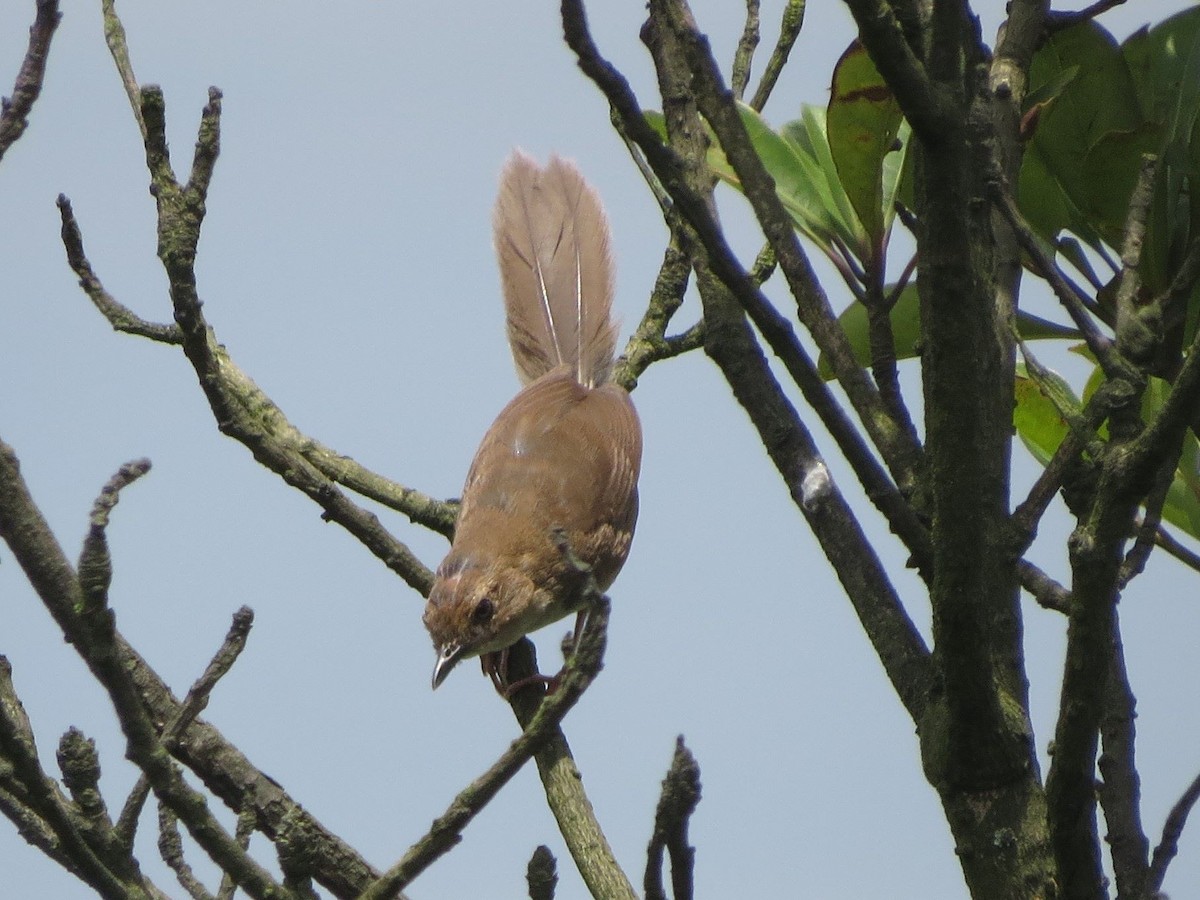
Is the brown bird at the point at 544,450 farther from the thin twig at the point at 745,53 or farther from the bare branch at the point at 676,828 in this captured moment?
the bare branch at the point at 676,828

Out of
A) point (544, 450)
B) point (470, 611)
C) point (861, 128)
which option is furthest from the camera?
point (544, 450)

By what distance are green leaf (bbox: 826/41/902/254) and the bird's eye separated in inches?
81.0

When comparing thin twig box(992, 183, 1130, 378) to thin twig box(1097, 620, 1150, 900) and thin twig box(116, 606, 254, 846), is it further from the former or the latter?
thin twig box(116, 606, 254, 846)

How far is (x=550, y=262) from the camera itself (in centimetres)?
611

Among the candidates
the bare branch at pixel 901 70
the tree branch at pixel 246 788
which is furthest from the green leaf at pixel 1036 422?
the tree branch at pixel 246 788

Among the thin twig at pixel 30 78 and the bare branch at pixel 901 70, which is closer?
the bare branch at pixel 901 70

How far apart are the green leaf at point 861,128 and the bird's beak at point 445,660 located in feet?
7.15

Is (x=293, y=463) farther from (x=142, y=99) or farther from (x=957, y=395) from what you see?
(x=957, y=395)

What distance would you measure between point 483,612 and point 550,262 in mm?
2039

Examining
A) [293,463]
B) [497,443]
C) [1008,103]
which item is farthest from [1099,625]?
[497,443]

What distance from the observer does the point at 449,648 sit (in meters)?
4.53

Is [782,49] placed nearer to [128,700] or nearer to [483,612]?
[483,612]

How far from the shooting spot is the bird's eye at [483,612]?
14.7 feet

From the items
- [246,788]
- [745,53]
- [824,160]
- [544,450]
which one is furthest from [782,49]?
[246,788]
